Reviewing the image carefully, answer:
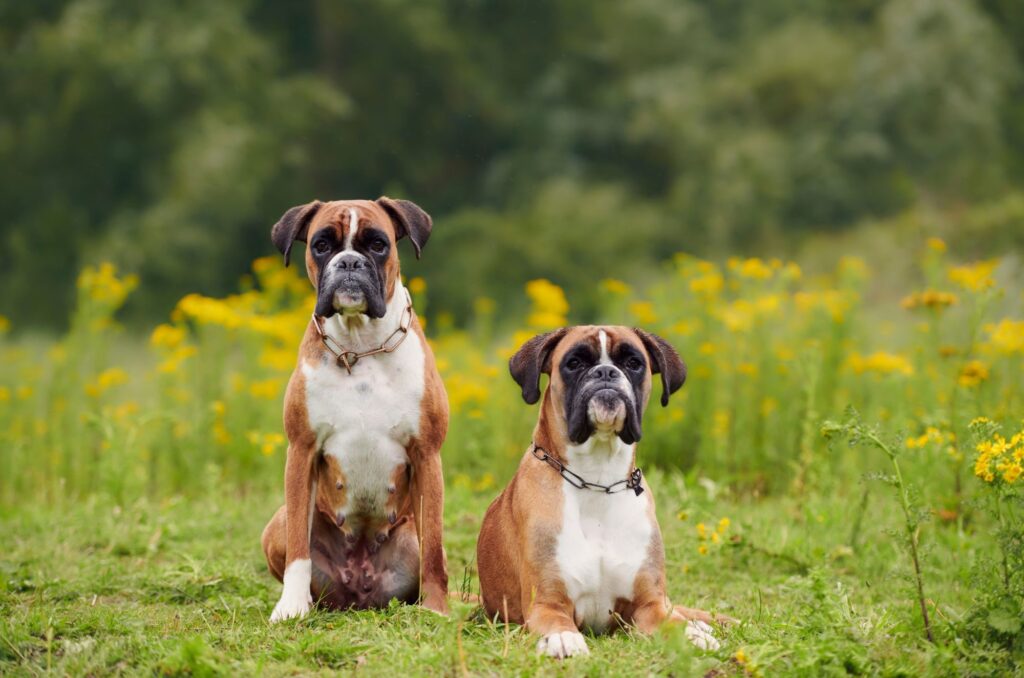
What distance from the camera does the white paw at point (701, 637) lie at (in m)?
4.21

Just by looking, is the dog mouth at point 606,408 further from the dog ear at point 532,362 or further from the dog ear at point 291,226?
the dog ear at point 291,226

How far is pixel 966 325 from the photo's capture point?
7.38 m

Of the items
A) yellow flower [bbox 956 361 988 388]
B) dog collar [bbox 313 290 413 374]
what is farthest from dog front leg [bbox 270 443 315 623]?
yellow flower [bbox 956 361 988 388]

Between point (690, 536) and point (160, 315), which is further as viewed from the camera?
point (160, 315)

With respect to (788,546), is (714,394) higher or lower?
higher

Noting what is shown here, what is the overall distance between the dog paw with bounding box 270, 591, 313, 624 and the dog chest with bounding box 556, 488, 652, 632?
1130 mm

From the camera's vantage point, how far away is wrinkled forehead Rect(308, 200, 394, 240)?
4887 mm

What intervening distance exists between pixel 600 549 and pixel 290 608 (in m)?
1.32

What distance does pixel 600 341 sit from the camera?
4.59 metres

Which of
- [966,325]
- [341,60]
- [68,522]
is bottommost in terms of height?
[68,522]

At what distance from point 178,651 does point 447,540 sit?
2.62m

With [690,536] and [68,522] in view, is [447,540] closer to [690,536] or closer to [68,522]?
[690,536]

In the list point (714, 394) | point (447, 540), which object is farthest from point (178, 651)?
point (714, 394)

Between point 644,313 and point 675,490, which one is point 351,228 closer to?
point 675,490
